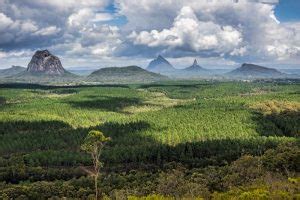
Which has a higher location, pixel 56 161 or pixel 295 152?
pixel 295 152

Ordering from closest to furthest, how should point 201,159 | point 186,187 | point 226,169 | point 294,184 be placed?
point 294,184 < point 186,187 < point 226,169 < point 201,159

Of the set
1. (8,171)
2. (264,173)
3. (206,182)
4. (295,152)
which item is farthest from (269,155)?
(8,171)

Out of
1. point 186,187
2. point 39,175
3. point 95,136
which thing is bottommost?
point 39,175

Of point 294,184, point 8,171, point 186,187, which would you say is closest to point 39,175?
point 8,171

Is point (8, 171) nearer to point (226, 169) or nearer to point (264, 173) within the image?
point (226, 169)

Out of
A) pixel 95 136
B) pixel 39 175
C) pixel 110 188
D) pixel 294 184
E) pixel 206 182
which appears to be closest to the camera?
pixel 95 136

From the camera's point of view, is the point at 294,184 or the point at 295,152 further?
the point at 295,152

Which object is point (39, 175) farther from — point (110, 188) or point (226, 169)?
point (226, 169)

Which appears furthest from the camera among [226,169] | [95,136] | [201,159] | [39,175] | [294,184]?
[201,159]

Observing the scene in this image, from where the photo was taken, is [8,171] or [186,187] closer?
[186,187]
